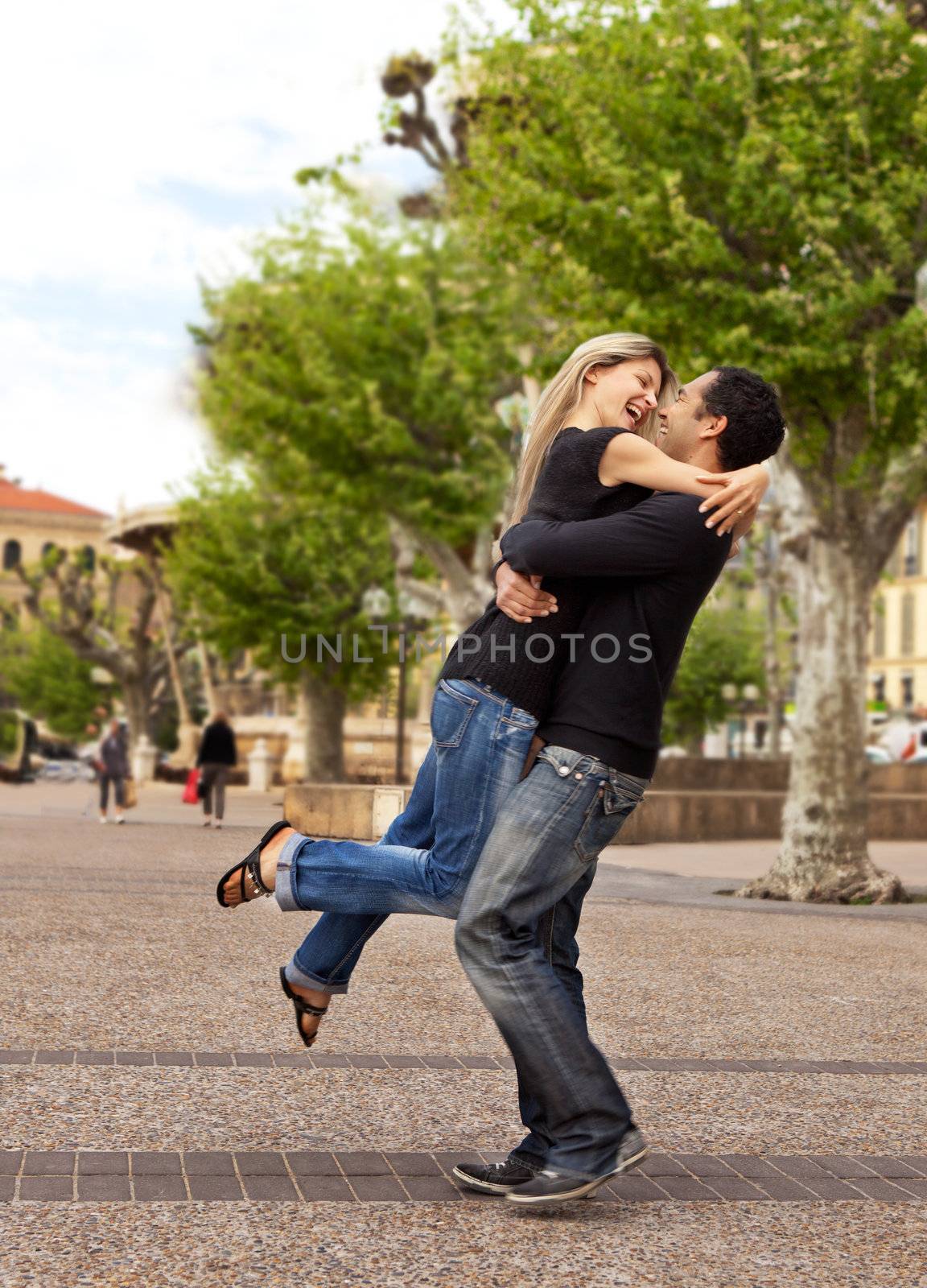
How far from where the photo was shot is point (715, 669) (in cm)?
5756

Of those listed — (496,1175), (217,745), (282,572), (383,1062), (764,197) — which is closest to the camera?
(496,1175)

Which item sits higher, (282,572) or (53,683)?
(282,572)

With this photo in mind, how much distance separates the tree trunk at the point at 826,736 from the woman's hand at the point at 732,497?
35.1 ft

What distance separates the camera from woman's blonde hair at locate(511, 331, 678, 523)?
3.96 meters

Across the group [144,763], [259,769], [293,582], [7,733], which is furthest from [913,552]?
[293,582]

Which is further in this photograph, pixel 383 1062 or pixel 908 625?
pixel 908 625

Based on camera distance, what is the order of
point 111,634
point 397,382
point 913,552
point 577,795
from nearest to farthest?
point 577,795, point 397,382, point 111,634, point 913,552

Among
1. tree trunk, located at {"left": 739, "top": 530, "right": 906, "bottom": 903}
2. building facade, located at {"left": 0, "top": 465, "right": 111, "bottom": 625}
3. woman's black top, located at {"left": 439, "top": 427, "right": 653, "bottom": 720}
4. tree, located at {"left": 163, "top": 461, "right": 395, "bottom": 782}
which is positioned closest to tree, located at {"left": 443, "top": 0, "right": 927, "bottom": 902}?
Answer: tree trunk, located at {"left": 739, "top": 530, "right": 906, "bottom": 903}

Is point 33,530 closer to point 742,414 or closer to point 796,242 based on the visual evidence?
point 796,242

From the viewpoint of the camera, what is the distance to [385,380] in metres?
28.0

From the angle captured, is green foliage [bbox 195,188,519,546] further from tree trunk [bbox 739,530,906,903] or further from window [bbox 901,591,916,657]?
window [bbox 901,591,916,657]

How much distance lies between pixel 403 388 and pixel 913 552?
5285 cm

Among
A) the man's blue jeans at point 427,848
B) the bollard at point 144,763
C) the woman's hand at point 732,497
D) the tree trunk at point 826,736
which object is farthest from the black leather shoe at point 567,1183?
the bollard at point 144,763

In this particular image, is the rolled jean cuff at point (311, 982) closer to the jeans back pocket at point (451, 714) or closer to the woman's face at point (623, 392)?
the jeans back pocket at point (451, 714)
